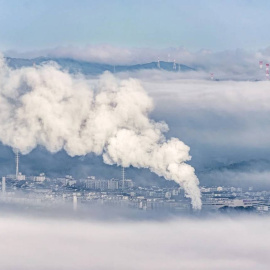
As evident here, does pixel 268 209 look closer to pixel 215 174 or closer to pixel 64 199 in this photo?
pixel 215 174

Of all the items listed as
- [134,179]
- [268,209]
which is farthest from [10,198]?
[268,209]

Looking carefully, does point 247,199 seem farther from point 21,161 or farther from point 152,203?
point 21,161

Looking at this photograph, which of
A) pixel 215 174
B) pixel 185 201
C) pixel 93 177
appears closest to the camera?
pixel 185 201

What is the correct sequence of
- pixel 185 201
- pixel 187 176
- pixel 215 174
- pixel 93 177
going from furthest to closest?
pixel 215 174 < pixel 93 177 < pixel 185 201 < pixel 187 176

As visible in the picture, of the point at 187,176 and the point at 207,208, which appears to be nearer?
the point at 187,176

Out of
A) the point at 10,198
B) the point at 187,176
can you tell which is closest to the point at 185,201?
the point at 187,176

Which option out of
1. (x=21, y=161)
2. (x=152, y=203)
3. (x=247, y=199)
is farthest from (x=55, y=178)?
(x=247, y=199)

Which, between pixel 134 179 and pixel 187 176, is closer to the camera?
pixel 187 176

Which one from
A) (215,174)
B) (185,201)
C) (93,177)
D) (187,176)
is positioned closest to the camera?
(187,176)
